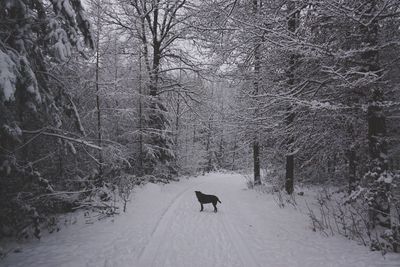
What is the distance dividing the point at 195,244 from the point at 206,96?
13.0 metres

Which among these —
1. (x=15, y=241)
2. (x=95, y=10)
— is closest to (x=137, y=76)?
(x=95, y=10)

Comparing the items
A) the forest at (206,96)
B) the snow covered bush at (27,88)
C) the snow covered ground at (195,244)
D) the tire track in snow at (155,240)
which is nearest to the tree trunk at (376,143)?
the forest at (206,96)

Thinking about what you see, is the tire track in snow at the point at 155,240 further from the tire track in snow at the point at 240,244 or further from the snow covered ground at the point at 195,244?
the tire track in snow at the point at 240,244

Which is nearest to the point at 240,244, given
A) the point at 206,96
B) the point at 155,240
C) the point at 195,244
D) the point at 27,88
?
the point at 195,244

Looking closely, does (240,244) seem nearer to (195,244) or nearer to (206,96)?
(195,244)

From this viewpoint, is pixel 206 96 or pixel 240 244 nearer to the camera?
pixel 240 244

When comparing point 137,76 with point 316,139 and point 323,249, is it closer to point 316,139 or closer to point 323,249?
point 316,139

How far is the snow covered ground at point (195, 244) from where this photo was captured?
4926mm

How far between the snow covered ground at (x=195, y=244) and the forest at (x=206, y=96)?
1.89 ft

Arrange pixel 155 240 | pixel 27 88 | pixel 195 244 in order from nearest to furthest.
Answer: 1. pixel 27 88
2. pixel 195 244
3. pixel 155 240

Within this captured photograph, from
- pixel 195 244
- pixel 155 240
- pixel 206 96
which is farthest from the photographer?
pixel 206 96

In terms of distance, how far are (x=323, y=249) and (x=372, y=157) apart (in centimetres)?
264

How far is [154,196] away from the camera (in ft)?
39.2

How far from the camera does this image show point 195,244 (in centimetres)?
586
